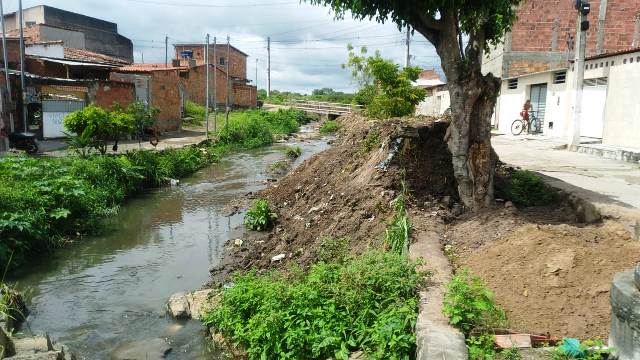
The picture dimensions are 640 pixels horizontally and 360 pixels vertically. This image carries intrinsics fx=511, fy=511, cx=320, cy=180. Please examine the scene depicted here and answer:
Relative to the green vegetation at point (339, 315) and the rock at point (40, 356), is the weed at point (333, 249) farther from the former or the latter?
the rock at point (40, 356)

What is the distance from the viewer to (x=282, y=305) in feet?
16.6

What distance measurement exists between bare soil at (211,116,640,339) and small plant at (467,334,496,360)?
50cm

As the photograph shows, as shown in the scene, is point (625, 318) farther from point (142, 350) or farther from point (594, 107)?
point (594, 107)

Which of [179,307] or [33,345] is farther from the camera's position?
[179,307]

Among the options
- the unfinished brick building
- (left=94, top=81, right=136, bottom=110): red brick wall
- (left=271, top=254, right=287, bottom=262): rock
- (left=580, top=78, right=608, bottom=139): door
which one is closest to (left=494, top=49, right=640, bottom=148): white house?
(left=580, top=78, right=608, bottom=139): door

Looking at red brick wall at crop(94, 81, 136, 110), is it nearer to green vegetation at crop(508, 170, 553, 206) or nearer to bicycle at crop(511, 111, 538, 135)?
bicycle at crop(511, 111, 538, 135)

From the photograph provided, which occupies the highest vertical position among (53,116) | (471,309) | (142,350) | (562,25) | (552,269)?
(562,25)

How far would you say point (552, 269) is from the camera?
4469mm

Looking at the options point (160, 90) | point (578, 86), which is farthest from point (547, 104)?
point (160, 90)

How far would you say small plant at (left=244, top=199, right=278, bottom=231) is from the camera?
10508 mm

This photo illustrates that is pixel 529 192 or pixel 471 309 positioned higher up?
pixel 529 192

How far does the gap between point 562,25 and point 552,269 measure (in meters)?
25.5

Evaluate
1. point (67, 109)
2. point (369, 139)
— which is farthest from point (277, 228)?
point (67, 109)

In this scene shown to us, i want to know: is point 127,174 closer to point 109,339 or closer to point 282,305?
point 109,339
